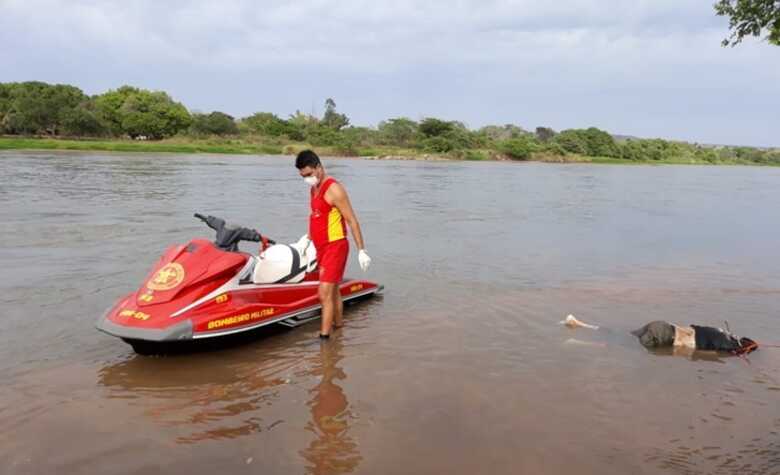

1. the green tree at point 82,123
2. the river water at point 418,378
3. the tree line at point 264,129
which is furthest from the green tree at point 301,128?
the river water at point 418,378

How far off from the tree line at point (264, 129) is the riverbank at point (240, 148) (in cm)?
64

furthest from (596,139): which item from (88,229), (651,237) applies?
(88,229)

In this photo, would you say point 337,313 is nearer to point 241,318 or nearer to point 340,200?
point 241,318

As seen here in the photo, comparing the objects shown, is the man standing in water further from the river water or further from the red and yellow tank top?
the river water

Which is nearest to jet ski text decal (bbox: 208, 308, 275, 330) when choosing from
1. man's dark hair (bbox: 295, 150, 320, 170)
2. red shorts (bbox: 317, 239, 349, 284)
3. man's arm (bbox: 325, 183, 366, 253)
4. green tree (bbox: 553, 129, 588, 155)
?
red shorts (bbox: 317, 239, 349, 284)

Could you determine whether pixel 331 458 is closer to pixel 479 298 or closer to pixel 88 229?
pixel 479 298

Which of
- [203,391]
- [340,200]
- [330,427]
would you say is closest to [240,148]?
[340,200]

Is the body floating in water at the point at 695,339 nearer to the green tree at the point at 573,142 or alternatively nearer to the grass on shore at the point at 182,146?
the grass on shore at the point at 182,146

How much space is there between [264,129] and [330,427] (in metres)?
81.6

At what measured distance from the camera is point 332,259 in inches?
241

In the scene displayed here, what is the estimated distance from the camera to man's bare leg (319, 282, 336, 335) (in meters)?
6.15

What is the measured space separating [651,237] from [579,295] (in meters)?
7.55

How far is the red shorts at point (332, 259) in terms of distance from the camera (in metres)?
6.10

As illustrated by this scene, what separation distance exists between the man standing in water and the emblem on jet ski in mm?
1366
